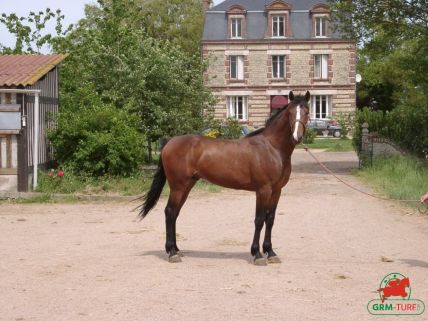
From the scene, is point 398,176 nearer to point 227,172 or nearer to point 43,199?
point 43,199

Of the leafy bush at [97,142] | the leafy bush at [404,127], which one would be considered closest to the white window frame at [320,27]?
the leafy bush at [404,127]

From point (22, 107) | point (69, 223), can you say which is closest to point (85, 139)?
point (22, 107)

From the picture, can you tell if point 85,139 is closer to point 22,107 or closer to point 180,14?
point 22,107

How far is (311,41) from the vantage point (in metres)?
51.9

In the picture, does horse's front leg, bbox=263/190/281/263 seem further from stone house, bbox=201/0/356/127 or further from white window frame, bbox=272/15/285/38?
white window frame, bbox=272/15/285/38

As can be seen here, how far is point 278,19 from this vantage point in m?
52.1

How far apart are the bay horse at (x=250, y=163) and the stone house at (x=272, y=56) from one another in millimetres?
42888

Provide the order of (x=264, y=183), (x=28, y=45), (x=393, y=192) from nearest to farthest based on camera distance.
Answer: (x=264, y=183)
(x=393, y=192)
(x=28, y=45)

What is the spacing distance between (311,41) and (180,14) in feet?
46.6

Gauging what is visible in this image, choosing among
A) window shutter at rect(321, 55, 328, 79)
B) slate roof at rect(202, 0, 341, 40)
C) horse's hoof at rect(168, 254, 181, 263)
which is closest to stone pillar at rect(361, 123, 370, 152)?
horse's hoof at rect(168, 254, 181, 263)

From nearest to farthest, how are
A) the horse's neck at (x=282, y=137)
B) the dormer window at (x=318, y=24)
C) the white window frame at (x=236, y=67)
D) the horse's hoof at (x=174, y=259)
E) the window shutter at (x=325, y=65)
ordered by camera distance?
the horse's hoof at (x=174, y=259) < the horse's neck at (x=282, y=137) < the dormer window at (x=318, y=24) < the window shutter at (x=325, y=65) < the white window frame at (x=236, y=67)

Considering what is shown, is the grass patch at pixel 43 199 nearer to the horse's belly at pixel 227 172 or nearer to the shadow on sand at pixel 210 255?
the shadow on sand at pixel 210 255

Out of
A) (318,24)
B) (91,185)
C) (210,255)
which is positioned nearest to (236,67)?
(318,24)

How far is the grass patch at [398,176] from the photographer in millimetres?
15333
